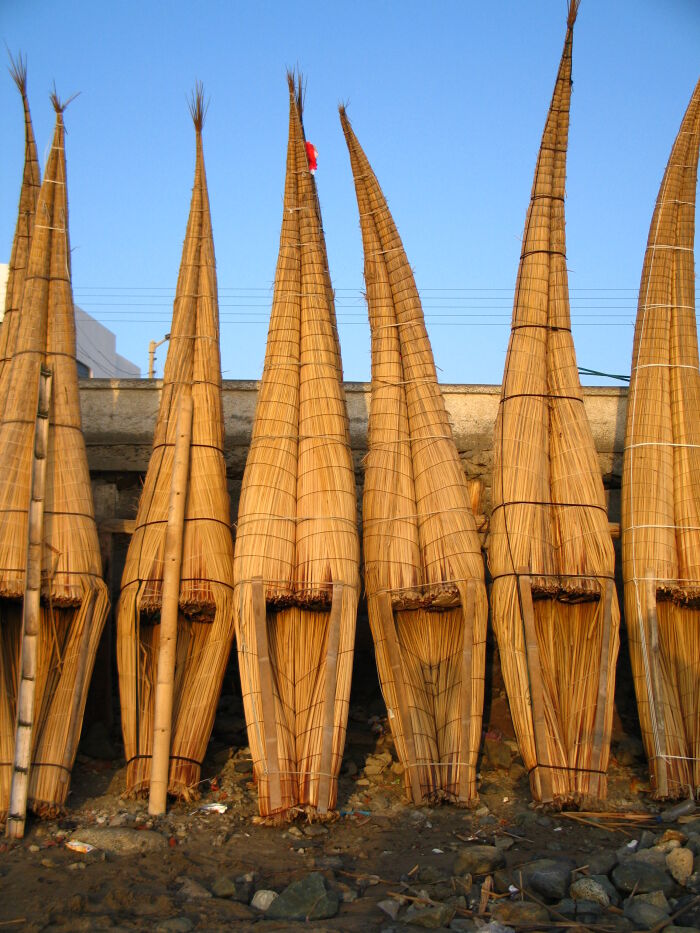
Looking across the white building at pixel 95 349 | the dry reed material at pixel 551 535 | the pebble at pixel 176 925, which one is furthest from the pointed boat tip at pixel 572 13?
the white building at pixel 95 349

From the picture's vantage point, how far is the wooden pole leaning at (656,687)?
646cm

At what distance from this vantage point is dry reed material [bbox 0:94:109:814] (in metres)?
6.26

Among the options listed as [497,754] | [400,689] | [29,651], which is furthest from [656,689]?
[29,651]

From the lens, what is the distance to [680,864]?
16.5ft

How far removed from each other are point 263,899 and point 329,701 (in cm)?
148

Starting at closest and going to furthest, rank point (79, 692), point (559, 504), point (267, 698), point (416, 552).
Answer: point (267, 698), point (79, 692), point (416, 552), point (559, 504)

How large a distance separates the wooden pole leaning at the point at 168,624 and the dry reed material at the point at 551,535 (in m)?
2.06

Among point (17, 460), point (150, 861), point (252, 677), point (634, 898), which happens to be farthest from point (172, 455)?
point (634, 898)

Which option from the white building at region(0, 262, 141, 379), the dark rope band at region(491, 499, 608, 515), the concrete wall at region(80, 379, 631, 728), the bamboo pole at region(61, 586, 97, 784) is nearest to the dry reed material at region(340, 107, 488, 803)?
the dark rope band at region(491, 499, 608, 515)

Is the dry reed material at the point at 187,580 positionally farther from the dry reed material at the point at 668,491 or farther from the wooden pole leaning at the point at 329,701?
the dry reed material at the point at 668,491

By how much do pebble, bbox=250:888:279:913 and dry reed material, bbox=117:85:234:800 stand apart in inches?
53.8

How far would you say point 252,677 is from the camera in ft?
20.8

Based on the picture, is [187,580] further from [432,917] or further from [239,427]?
[432,917]

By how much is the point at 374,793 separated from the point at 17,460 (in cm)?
315
